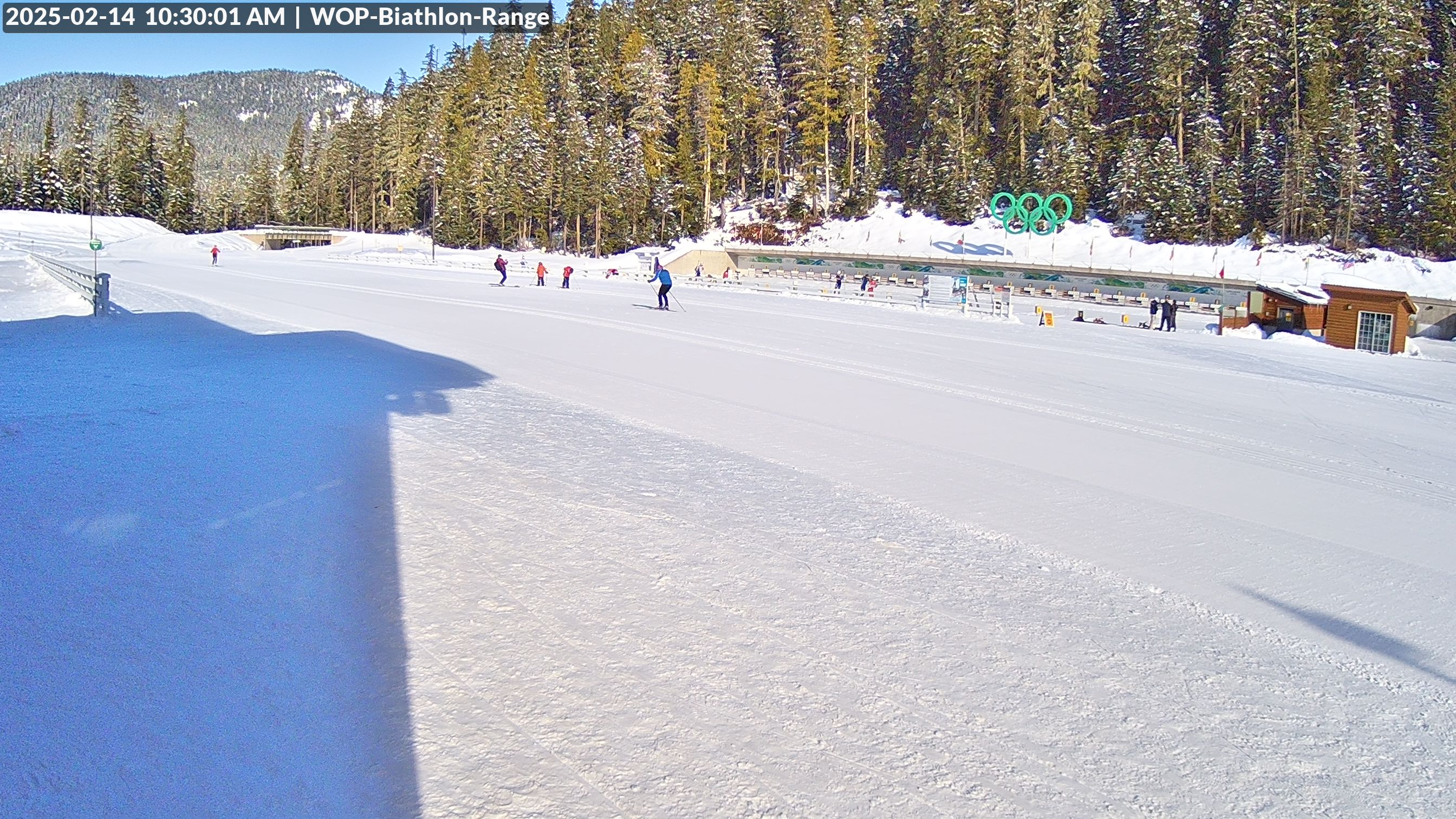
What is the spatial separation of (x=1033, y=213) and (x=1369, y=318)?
2973 centimetres

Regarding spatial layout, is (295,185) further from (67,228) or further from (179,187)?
(67,228)

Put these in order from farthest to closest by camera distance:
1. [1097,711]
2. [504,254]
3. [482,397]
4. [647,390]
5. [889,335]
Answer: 1. [504,254]
2. [889,335]
3. [647,390]
4. [482,397]
5. [1097,711]

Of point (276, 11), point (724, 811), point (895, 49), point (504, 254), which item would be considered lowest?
point (724, 811)

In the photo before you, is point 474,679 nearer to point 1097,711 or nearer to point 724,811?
point 724,811

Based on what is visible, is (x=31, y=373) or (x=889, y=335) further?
(x=889, y=335)

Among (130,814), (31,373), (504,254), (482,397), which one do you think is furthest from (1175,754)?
(504,254)

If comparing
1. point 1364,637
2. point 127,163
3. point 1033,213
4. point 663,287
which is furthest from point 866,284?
point 127,163

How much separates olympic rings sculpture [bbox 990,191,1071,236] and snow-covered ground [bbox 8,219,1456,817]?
43.5 meters

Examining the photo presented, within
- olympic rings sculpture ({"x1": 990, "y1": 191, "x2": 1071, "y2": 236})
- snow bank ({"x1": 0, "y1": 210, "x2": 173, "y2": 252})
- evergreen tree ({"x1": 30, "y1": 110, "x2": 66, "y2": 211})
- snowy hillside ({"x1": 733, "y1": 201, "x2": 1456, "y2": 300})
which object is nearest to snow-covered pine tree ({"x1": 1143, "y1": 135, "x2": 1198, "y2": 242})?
snowy hillside ({"x1": 733, "y1": 201, "x2": 1456, "y2": 300})

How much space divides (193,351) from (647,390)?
25.7 feet

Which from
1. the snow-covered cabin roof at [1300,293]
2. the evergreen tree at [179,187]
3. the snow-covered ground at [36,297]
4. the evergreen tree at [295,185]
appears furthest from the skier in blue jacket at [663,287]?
the evergreen tree at [179,187]

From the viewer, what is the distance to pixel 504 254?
7138 centimetres

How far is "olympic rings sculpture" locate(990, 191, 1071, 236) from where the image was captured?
52.8 m

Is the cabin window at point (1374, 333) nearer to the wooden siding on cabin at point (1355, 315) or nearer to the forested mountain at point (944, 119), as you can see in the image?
the wooden siding on cabin at point (1355, 315)
